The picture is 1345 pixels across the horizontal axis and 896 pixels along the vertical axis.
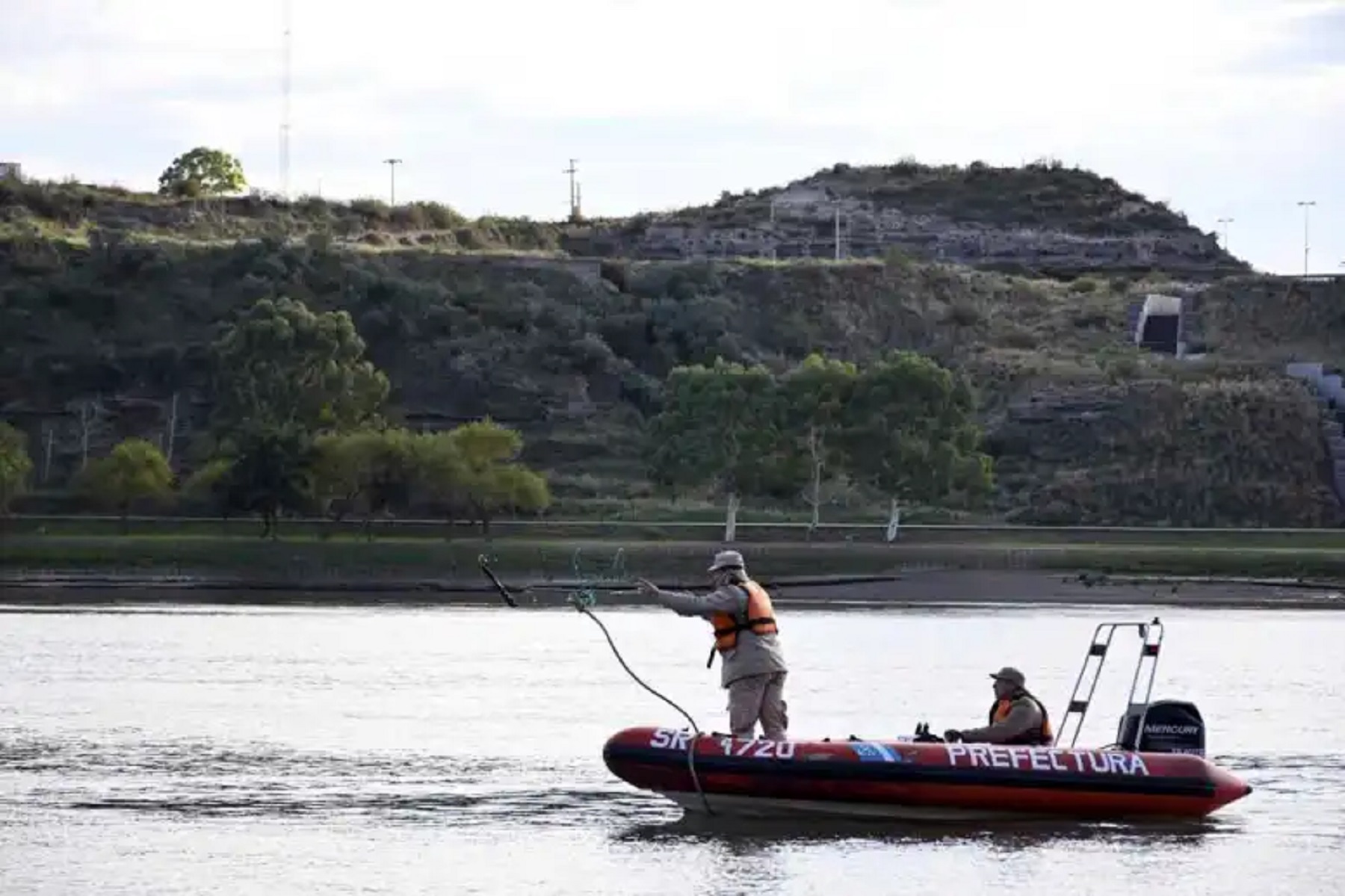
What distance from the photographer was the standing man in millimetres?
31766

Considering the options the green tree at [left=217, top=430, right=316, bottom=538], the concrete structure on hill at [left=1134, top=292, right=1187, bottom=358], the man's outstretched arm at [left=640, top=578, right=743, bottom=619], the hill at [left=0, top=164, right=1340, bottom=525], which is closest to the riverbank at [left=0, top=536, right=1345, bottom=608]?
the green tree at [left=217, top=430, right=316, bottom=538]

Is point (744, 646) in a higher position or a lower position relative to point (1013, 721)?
higher

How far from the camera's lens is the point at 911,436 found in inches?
3787

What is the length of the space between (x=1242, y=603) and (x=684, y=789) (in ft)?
168

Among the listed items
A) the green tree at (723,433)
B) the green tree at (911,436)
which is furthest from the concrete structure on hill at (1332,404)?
the green tree at (723,433)

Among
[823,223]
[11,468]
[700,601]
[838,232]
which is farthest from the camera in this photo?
[823,223]

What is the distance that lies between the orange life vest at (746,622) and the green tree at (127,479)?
6582 cm

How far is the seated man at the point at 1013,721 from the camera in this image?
1291 inches

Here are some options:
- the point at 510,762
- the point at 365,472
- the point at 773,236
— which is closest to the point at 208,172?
the point at 773,236

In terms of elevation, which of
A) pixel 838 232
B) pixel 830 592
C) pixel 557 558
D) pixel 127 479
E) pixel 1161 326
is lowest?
pixel 830 592

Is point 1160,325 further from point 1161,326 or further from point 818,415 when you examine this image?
point 818,415

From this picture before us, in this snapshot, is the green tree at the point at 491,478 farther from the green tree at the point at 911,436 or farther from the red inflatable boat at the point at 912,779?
the red inflatable boat at the point at 912,779

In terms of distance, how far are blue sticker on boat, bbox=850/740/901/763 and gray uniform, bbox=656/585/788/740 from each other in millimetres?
963

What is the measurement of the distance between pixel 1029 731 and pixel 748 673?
3114 millimetres
